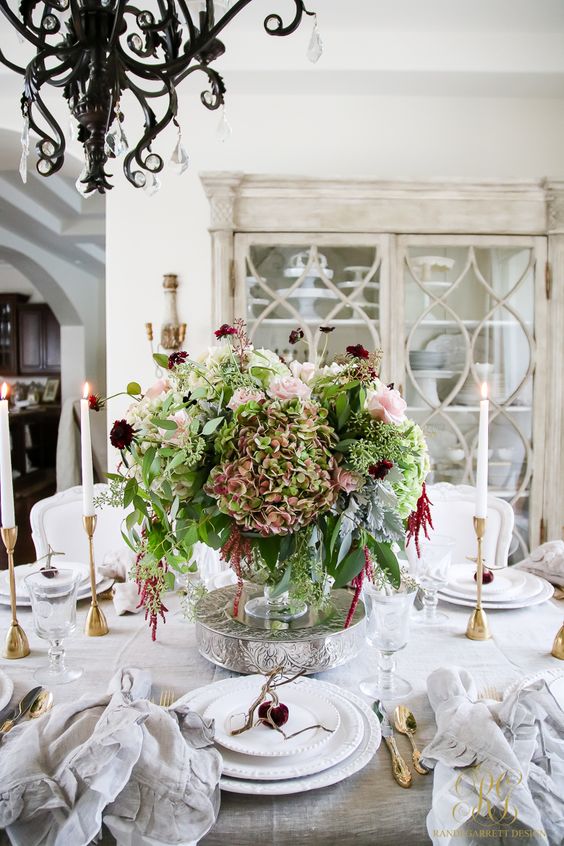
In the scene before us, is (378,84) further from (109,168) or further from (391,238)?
(109,168)

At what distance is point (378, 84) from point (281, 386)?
2.29 meters

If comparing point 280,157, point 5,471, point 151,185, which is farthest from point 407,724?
point 280,157

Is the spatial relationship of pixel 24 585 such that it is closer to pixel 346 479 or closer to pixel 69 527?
pixel 69 527

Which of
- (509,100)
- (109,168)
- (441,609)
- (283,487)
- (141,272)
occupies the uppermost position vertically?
(509,100)

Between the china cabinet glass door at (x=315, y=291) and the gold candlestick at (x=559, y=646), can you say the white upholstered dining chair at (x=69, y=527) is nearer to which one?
the china cabinet glass door at (x=315, y=291)

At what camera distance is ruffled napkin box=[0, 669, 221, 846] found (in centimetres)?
65

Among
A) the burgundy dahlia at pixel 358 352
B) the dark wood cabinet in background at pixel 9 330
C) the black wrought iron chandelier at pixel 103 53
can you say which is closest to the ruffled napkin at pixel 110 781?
the burgundy dahlia at pixel 358 352

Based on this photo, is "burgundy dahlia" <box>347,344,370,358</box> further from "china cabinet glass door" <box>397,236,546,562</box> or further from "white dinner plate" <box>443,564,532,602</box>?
"china cabinet glass door" <box>397,236,546,562</box>

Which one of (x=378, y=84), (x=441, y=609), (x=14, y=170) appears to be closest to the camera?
(x=441, y=609)

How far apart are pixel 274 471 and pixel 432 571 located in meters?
0.58

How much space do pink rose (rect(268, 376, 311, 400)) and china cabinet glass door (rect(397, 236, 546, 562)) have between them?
168cm

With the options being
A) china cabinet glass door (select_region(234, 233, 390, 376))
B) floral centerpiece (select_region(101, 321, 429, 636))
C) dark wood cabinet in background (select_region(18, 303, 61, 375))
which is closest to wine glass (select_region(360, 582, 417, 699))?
floral centerpiece (select_region(101, 321, 429, 636))

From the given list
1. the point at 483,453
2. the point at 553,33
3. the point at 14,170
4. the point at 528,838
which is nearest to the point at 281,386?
the point at 483,453

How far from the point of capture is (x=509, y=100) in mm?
2885
